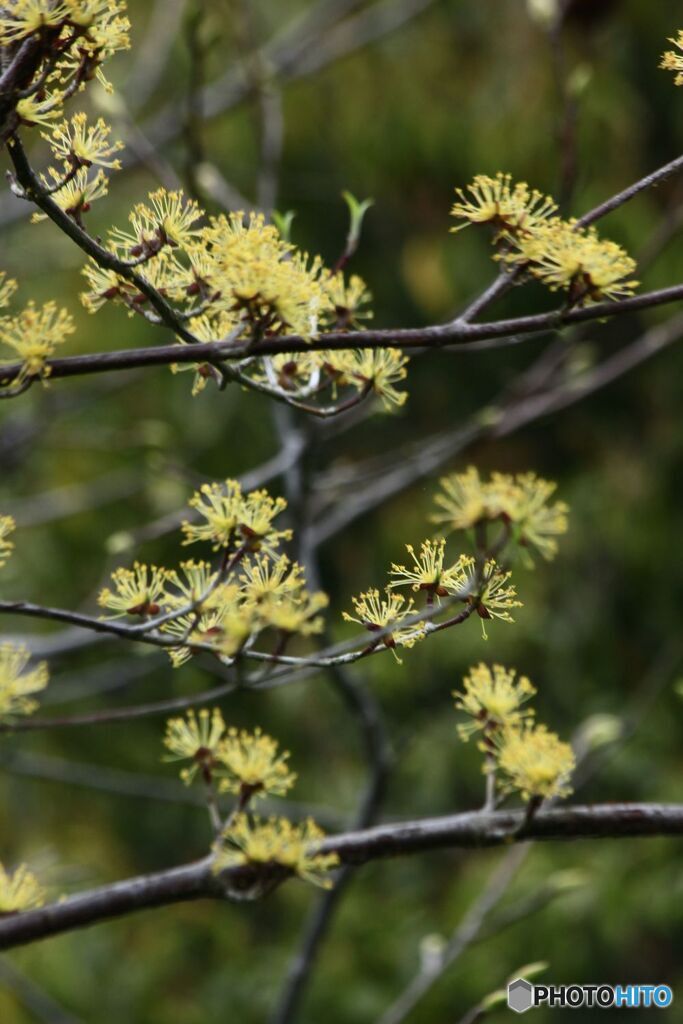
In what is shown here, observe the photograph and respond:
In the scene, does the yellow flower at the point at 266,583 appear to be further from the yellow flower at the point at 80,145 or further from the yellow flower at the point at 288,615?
the yellow flower at the point at 80,145

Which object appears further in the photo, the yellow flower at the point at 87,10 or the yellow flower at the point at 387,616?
the yellow flower at the point at 387,616

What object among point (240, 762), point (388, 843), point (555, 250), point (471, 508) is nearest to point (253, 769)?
point (240, 762)

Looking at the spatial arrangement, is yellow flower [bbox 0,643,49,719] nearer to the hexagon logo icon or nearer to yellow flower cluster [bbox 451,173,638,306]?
yellow flower cluster [bbox 451,173,638,306]

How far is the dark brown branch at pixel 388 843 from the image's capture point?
50.8 inches

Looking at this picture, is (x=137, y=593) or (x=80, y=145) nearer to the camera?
(x=80, y=145)

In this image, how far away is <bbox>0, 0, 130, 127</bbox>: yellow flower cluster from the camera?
2.95 ft

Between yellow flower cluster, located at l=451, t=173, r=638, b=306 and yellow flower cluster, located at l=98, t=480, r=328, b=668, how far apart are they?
0.32m

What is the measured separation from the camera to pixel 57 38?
0.93 metres

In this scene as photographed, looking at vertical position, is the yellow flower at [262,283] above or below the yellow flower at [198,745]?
above

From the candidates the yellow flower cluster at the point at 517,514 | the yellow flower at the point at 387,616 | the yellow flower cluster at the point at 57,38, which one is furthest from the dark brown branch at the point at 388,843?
the yellow flower cluster at the point at 57,38

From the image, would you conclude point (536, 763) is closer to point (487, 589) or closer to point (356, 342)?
point (487, 589)

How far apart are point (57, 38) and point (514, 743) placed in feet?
2.76

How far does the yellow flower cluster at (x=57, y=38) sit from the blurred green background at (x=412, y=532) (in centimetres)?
196

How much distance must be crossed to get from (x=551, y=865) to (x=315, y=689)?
1001 millimetres
